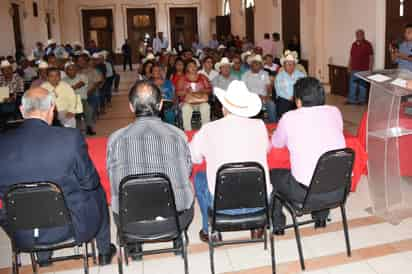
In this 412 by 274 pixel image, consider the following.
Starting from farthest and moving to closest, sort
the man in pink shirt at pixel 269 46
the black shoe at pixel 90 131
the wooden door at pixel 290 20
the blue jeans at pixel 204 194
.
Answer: the man in pink shirt at pixel 269 46
the wooden door at pixel 290 20
the black shoe at pixel 90 131
the blue jeans at pixel 204 194

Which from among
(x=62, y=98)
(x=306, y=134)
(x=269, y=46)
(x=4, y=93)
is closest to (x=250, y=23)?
(x=269, y=46)

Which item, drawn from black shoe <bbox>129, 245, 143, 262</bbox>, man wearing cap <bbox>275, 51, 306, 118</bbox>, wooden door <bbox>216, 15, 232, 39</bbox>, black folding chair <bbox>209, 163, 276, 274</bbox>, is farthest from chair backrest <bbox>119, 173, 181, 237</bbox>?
wooden door <bbox>216, 15, 232, 39</bbox>

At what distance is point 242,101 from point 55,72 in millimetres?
3552

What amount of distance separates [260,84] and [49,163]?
4495mm

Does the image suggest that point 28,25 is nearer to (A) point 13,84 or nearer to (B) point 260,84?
(A) point 13,84

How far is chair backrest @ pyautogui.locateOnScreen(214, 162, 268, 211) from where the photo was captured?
8.32 ft

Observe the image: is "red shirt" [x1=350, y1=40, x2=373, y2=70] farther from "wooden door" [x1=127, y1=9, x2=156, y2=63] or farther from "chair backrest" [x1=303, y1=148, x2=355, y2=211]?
"wooden door" [x1=127, y1=9, x2=156, y2=63]

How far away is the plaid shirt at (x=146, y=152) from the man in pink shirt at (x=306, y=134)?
2.46ft

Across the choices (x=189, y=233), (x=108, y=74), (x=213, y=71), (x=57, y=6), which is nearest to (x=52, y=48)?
(x=108, y=74)

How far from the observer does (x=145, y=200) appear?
2.49m

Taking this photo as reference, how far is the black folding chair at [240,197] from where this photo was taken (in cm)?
254

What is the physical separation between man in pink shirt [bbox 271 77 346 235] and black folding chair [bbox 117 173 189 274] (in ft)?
2.80

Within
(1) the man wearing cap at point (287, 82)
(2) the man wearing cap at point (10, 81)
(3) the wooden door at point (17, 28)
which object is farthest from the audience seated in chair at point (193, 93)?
(3) the wooden door at point (17, 28)

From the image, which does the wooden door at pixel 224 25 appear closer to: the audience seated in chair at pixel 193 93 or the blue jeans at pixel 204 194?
the audience seated in chair at pixel 193 93
